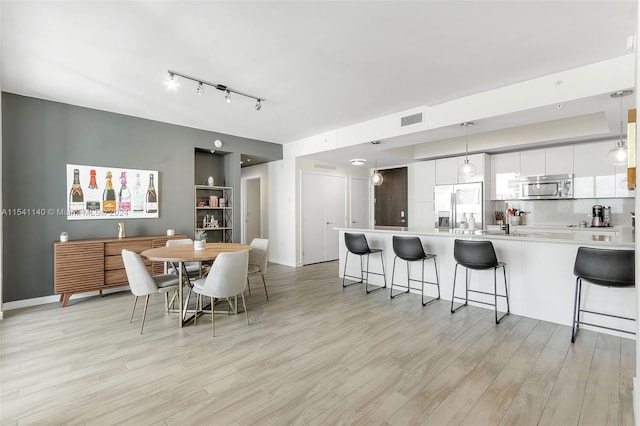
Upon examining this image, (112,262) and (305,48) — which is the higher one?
(305,48)

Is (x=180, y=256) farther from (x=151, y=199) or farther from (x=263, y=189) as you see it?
(x=263, y=189)

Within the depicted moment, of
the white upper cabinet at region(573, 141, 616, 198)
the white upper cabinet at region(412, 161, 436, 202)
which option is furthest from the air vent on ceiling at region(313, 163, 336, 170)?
the white upper cabinet at region(573, 141, 616, 198)

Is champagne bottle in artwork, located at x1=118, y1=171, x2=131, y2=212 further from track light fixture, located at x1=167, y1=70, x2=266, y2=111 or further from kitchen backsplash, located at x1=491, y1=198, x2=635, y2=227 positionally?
kitchen backsplash, located at x1=491, y1=198, x2=635, y2=227

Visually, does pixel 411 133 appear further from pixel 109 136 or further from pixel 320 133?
pixel 109 136

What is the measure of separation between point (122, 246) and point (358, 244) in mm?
3496

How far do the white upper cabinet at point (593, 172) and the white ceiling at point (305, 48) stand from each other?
1.00 metres

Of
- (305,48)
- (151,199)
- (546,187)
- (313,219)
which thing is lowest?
(313,219)

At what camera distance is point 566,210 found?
18.5 ft

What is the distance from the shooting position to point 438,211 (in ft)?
22.0

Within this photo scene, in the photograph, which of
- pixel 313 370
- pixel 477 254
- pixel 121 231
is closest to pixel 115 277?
pixel 121 231

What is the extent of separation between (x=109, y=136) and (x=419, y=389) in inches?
209

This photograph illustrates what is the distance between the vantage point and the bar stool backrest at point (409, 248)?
13.3 ft

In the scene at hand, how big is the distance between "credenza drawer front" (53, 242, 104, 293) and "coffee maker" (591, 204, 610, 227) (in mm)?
7751

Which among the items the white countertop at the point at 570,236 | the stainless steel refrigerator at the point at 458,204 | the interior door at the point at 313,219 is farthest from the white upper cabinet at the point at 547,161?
the interior door at the point at 313,219
